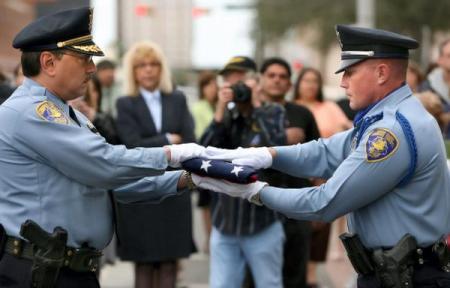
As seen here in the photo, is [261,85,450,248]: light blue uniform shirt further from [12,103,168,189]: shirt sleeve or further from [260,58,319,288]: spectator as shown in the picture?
[260,58,319,288]: spectator

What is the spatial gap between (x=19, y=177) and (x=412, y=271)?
1.68 metres

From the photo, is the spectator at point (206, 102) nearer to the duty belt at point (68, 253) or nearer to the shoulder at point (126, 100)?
the shoulder at point (126, 100)

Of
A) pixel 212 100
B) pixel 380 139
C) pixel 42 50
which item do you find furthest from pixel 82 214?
pixel 212 100

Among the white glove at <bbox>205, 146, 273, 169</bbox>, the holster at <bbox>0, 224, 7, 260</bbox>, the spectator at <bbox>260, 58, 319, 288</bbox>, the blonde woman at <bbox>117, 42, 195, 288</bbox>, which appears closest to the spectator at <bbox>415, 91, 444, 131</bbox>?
the spectator at <bbox>260, 58, 319, 288</bbox>

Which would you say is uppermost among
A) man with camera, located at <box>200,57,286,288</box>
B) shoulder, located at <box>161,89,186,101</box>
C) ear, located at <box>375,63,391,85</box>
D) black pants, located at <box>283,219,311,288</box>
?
ear, located at <box>375,63,391,85</box>

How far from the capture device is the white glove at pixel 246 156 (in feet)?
15.4

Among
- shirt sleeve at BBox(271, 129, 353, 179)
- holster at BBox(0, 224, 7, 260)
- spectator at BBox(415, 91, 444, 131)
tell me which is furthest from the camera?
spectator at BBox(415, 91, 444, 131)

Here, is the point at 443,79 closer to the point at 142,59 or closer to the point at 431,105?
the point at 431,105

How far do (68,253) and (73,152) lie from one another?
42 cm

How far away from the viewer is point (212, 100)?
12664 mm

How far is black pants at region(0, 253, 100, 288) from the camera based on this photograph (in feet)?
13.9

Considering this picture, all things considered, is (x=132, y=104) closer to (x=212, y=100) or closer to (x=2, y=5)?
(x=212, y=100)

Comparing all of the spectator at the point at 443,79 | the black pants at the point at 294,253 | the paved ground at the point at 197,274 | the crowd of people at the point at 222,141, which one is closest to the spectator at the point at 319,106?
the paved ground at the point at 197,274

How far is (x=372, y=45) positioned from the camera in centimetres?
444
